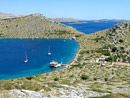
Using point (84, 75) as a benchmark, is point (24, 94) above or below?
above

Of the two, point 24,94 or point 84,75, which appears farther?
point 84,75

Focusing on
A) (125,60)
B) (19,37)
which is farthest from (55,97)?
(19,37)

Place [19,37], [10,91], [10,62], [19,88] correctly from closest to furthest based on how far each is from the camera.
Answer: [10,91] < [19,88] < [10,62] < [19,37]

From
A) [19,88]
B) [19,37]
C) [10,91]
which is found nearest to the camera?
[10,91]

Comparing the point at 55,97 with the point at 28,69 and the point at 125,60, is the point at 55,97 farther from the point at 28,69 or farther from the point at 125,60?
the point at 125,60

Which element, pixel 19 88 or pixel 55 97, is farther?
pixel 19 88

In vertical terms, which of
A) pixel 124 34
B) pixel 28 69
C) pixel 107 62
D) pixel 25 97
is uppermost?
pixel 124 34

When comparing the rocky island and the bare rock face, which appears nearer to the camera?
the bare rock face

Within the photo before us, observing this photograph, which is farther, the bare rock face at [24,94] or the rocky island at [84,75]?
the rocky island at [84,75]
